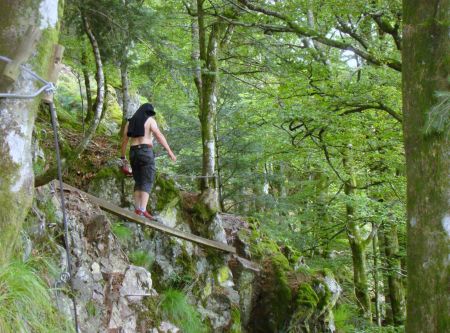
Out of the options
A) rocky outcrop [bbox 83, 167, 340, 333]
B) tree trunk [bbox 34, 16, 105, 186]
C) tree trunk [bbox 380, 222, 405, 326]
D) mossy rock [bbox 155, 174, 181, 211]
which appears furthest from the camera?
tree trunk [bbox 380, 222, 405, 326]

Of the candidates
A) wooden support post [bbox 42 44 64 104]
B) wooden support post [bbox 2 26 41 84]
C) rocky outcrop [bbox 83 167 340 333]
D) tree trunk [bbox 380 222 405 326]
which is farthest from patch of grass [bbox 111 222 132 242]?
tree trunk [bbox 380 222 405 326]

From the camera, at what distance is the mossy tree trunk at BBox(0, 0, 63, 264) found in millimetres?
2295

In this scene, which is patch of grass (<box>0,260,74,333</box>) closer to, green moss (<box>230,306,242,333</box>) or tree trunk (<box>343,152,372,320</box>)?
green moss (<box>230,306,242,333</box>)

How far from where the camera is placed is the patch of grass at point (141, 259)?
5.74 metres

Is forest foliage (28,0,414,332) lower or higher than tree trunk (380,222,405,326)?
higher

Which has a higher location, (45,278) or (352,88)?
(352,88)

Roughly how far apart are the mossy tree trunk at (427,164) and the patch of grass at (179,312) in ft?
10.2

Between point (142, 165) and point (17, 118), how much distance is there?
130 inches

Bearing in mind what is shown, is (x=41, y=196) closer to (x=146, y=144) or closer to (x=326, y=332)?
(x=146, y=144)

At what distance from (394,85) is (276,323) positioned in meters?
4.52

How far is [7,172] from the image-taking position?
2305 mm

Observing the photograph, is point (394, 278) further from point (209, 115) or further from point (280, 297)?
point (209, 115)

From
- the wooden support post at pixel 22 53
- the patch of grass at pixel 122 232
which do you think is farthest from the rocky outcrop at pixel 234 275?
the wooden support post at pixel 22 53

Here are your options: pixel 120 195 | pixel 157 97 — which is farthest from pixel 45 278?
pixel 157 97
